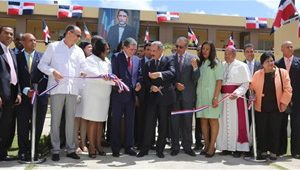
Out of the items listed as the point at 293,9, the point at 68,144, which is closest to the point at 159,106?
the point at 68,144

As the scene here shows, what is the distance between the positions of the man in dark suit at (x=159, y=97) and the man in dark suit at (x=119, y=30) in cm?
2654

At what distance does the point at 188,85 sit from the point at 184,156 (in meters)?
1.25

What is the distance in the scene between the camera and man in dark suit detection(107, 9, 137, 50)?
33.5 m

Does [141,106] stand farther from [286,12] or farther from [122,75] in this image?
[286,12]

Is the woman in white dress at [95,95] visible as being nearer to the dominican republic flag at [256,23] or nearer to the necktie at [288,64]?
the necktie at [288,64]

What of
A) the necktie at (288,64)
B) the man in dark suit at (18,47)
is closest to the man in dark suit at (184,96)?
the necktie at (288,64)

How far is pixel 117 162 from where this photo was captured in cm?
645

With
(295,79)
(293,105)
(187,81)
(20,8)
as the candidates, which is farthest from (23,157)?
(20,8)

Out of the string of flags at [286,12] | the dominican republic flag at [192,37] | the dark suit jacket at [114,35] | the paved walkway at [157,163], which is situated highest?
the dark suit jacket at [114,35]

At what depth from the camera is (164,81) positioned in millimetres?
7004

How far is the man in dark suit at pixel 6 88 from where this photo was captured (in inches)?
234

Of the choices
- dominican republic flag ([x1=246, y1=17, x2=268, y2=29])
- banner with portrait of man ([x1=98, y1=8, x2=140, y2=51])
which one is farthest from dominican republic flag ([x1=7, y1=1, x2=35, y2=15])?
dominican republic flag ([x1=246, y1=17, x2=268, y2=29])

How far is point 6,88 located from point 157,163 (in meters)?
2.57

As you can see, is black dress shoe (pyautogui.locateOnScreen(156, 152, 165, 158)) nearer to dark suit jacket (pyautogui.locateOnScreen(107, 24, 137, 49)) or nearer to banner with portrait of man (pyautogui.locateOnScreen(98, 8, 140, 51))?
dark suit jacket (pyautogui.locateOnScreen(107, 24, 137, 49))
